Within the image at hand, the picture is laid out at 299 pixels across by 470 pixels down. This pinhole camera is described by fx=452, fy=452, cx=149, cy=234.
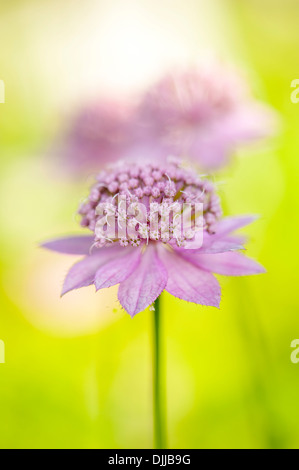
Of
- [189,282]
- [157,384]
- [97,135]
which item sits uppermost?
[97,135]

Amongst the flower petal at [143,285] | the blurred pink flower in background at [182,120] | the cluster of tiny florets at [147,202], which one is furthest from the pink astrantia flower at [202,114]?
the flower petal at [143,285]

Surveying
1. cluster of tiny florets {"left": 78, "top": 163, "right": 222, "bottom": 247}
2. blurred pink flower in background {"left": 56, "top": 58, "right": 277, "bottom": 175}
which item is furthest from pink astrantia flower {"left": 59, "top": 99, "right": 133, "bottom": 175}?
cluster of tiny florets {"left": 78, "top": 163, "right": 222, "bottom": 247}

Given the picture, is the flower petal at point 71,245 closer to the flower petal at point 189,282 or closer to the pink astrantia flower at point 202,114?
the flower petal at point 189,282

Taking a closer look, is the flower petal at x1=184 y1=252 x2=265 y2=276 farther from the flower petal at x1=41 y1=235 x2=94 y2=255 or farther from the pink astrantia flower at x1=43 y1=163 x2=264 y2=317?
the flower petal at x1=41 y1=235 x2=94 y2=255

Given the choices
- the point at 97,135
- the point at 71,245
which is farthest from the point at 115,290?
the point at 71,245

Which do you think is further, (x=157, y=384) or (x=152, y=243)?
(x=152, y=243)

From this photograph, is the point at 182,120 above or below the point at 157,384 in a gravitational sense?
above

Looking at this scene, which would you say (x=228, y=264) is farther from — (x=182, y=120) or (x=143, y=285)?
(x=182, y=120)
